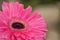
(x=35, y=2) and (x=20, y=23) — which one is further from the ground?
(x=35, y=2)

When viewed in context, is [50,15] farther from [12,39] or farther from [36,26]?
[12,39]

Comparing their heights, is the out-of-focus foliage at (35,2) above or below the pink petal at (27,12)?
above

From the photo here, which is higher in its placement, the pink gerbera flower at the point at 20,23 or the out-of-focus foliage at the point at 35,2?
the out-of-focus foliage at the point at 35,2

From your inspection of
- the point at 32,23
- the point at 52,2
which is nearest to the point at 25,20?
the point at 32,23

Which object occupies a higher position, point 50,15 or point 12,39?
point 50,15
